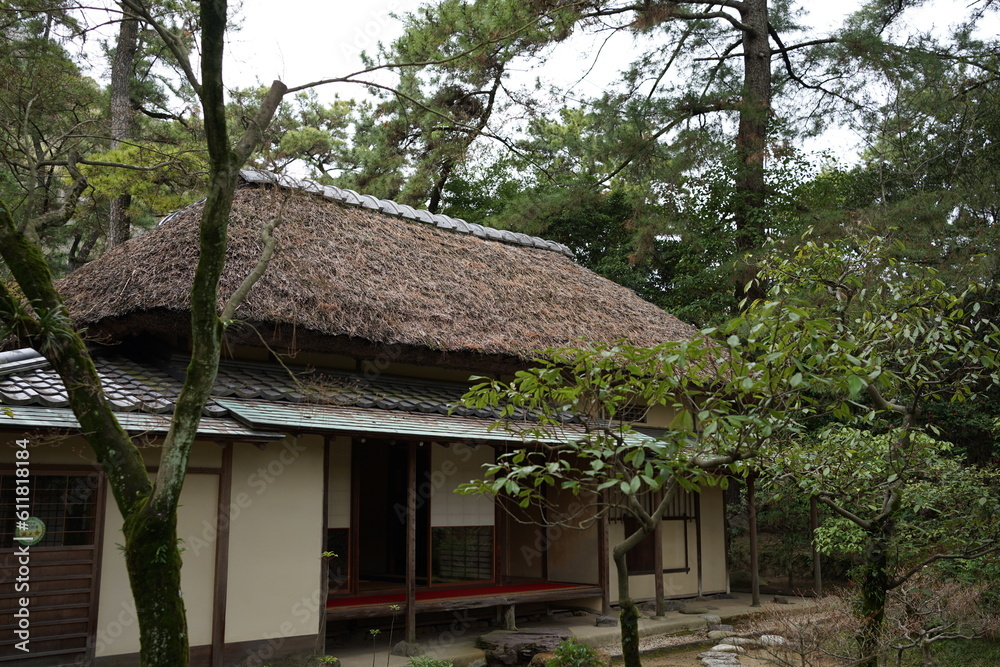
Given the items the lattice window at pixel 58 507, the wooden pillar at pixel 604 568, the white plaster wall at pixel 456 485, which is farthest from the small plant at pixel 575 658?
the lattice window at pixel 58 507

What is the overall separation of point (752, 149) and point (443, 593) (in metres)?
9.37

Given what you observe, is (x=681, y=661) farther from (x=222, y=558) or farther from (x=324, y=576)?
(x=222, y=558)

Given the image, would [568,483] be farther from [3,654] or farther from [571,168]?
[571,168]

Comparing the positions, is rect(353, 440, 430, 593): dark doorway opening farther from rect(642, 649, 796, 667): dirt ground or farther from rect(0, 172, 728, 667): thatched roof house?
rect(642, 649, 796, 667): dirt ground

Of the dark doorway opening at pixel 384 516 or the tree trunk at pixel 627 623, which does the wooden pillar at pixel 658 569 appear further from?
the tree trunk at pixel 627 623

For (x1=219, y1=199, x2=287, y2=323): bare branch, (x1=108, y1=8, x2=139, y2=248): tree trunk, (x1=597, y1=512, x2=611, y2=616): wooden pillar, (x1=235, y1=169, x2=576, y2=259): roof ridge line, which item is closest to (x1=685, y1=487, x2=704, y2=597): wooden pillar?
(x1=597, y1=512, x2=611, y2=616): wooden pillar

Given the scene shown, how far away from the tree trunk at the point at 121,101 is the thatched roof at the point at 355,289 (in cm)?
529

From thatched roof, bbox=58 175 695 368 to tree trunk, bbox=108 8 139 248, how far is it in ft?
17.3

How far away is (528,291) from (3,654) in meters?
7.34

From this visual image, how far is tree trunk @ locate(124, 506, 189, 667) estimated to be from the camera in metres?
4.04

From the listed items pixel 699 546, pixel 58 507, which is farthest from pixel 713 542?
pixel 58 507

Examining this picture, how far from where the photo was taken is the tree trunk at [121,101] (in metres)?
13.9

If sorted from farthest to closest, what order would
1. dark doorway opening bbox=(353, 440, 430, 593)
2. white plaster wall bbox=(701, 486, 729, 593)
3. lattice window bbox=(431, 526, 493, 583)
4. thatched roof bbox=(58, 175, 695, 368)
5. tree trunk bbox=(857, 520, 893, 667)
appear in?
white plaster wall bbox=(701, 486, 729, 593), dark doorway opening bbox=(353, 440, 430, 593), lattice window bbox=(431, 526, 493, 583), thatched roof bbox=(58, 175, 695, 368), tree trunk bbox=(857, 520, 893, 667)

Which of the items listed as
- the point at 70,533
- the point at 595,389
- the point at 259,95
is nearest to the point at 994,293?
the point at 595,389
